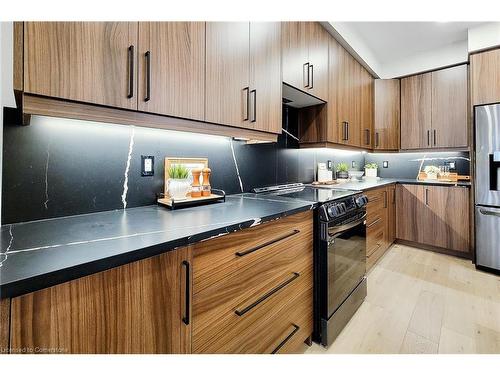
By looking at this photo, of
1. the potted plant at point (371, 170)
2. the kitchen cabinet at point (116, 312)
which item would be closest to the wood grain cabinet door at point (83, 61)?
the kitchen cabinet at point (116, 312)

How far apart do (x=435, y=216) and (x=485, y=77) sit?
5.15 ft

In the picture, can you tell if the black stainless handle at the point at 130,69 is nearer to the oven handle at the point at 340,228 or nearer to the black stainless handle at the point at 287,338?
the oven handle at the point at 340,228

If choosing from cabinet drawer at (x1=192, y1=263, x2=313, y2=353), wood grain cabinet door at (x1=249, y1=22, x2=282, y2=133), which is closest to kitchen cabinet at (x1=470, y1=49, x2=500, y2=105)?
wood grain cabinet door at (x1=249, y1=22, x2=282, y2=133)

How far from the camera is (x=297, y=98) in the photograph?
7.23ft

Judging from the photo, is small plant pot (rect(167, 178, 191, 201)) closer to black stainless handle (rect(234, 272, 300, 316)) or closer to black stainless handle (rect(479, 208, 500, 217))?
black stainless handle (rect(234, 272, 300, 316))

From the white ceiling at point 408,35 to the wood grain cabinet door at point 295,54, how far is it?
3.35 ft

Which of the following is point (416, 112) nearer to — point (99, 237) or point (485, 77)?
point (485, 77)

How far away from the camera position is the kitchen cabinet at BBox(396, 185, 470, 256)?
2811 mm

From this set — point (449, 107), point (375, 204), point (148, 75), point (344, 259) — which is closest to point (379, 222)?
point (375, 204)

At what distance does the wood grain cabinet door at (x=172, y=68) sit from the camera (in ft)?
3.43

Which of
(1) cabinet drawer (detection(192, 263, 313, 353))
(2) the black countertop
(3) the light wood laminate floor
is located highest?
(2) the black countertop

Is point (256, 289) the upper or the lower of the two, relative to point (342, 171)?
lower

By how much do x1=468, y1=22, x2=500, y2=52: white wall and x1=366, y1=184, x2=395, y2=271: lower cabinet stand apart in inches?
66.3

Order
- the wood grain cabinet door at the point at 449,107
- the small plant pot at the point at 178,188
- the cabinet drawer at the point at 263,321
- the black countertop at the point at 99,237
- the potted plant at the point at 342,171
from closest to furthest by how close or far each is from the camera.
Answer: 1. the black countertop at the point at 99,237
2. the cabinet drawer at the point at 263,321
3. the small plant pot at the point at 178,188
4. the wood grain cabinet door at the point at 449,107
5. the potted plant at the point at 342,171
